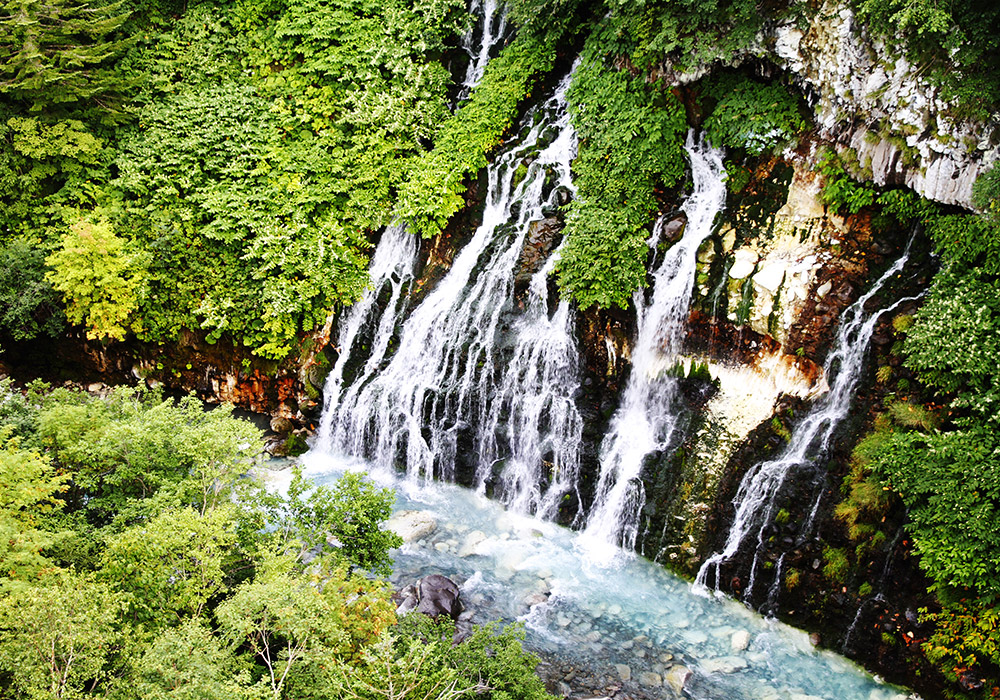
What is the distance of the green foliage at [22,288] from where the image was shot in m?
13.8

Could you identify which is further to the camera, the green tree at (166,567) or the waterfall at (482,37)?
the waterfall at (482,37)

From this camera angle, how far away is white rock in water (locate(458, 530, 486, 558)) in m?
10.9

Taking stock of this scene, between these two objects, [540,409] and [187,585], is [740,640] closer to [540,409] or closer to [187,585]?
A: [540,409]

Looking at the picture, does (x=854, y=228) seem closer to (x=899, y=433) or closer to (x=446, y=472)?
(x=899, y=433)

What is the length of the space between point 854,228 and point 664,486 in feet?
16.6

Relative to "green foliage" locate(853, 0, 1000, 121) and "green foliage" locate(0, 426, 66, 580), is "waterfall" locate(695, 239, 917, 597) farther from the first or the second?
"green foliage" locate(0, 426, 66, 580)

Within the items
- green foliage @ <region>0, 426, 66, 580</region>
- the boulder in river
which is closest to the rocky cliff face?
the boulder in river

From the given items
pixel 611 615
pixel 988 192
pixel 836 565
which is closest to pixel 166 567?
pixel 611 615

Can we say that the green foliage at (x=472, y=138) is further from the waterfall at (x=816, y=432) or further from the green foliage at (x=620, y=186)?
the waterfall at (x=816, y=432)

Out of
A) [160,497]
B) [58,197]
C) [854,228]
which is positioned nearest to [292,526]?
[160,497]

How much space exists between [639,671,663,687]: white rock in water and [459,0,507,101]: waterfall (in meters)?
12.3

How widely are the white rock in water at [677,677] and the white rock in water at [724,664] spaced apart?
0.89ft

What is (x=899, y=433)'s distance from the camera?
8578 mm

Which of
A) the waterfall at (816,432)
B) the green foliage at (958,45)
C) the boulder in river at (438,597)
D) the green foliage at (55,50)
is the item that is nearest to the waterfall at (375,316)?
the boulder in river at (438,597)
